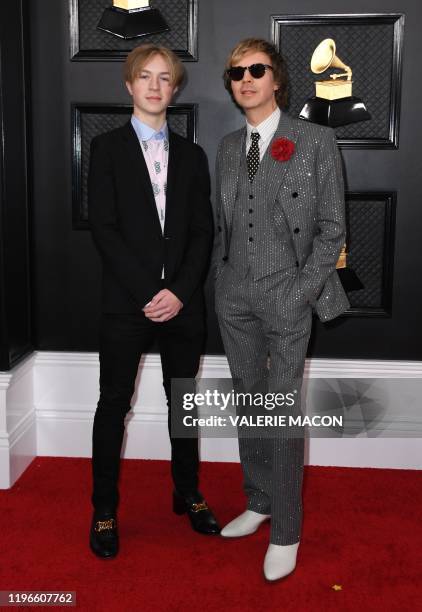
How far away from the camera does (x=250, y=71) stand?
8.47ft

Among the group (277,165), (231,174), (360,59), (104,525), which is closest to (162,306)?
(231,174)

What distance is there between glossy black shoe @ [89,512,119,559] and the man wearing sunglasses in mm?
582

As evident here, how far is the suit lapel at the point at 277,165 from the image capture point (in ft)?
8.39

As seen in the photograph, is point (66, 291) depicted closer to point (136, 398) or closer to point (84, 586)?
point (136, 398)

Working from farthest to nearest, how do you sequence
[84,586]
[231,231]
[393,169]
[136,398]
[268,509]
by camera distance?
1. [136,398]
2. [393,169]
3. [268,509]
4. [231,231]
5. [84,586]

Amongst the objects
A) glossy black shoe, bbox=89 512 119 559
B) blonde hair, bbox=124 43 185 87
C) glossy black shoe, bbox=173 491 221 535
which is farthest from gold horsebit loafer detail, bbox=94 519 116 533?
blonde hair, bbox=124 43 185 87

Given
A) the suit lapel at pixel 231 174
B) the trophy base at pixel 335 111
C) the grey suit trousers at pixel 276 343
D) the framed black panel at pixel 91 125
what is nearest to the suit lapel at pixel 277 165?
the suit lapel at pixel 231 174

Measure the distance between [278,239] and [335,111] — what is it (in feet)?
3.23

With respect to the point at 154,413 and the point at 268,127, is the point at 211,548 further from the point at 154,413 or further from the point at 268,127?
the point at 268,127

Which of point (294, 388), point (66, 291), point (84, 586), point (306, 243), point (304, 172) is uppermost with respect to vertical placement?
point (304, 172)

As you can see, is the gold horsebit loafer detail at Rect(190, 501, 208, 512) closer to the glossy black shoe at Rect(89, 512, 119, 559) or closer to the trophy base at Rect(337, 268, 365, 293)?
the glossy black shoe at Rect(89, 512, 119, 559)

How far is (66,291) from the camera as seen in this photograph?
3.56 m

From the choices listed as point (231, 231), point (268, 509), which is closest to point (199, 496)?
point (268, 509)

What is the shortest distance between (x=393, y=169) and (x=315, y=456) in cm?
142
